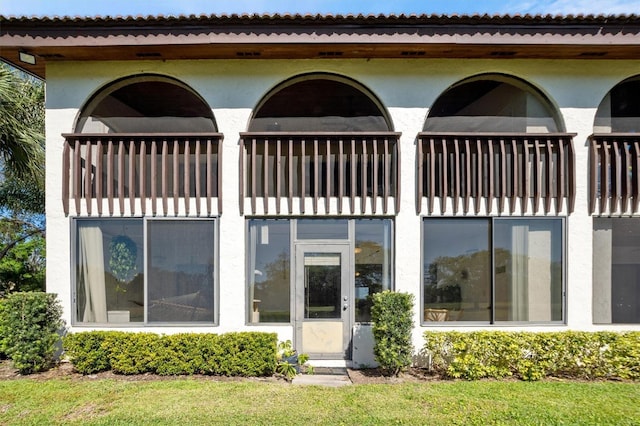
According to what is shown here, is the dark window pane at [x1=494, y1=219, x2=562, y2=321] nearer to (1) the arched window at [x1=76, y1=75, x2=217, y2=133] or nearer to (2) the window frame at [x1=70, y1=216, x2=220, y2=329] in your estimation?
(2) the window frame at [x1=70, y1=216, x2=220, y2=329]

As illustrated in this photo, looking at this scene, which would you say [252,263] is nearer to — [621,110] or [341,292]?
[341,292]

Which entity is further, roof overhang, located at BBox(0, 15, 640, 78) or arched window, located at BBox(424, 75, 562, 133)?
arched window, located at BBox(424, 75, 562, 133)

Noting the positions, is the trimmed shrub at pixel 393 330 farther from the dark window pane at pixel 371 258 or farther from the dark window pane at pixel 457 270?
the dark window pane at pixel 457 270

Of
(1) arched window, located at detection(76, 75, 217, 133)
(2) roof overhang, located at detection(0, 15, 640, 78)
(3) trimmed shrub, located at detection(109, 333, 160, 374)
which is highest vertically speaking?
(2) roof overhang, located at detection(0, 15, 640, 78)

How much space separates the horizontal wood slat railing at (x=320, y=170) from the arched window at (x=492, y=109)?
1.11 metres

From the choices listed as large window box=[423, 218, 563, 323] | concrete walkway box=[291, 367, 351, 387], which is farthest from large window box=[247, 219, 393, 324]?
concrete walkway box=[291, 367, 351, 387]

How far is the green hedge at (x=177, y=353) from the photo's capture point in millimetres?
6262

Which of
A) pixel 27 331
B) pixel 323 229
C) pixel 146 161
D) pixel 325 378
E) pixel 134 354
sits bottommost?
pixel 325 378

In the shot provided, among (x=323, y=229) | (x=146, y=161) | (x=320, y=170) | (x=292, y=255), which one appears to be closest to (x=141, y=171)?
(x=146, y=161)

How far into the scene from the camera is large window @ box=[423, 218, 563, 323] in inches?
272

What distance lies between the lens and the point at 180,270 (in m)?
6.89

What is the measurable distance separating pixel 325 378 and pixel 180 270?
3.12m

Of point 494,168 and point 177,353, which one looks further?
point 494,168

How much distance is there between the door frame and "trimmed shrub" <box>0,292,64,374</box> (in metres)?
4.07
